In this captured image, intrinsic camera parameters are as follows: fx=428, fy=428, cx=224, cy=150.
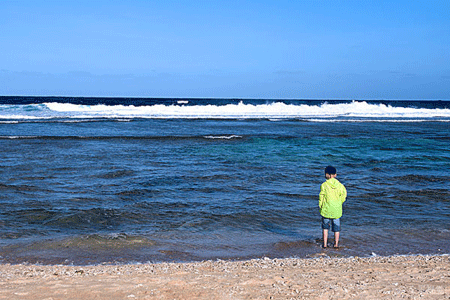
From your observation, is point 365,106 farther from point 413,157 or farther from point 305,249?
point 305,249

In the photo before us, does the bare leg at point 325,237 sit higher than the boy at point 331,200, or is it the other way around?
A: the boy at point 331,200

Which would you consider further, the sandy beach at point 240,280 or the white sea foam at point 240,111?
the white sea foam at point 240,111

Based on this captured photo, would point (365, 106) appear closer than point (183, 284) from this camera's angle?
No

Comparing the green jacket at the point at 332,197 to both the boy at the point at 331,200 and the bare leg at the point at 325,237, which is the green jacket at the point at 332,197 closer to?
the boy at the point at 331,200

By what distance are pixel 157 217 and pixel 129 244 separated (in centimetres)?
151

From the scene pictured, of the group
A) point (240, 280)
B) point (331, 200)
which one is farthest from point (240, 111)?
point (240, 280)

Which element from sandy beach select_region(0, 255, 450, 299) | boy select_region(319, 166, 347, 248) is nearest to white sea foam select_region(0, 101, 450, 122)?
boy select_region(319, 166, 347, 248)

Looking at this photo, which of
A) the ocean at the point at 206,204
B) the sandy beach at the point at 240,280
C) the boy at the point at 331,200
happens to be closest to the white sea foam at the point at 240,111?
the ocean at the point at 206,204

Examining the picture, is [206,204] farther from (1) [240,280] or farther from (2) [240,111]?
(2) [240,111]

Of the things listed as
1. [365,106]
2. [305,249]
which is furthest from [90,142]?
[365,106]

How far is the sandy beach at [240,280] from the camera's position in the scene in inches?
165

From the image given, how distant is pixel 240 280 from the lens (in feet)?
15.2

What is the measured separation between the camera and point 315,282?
4.55 metres

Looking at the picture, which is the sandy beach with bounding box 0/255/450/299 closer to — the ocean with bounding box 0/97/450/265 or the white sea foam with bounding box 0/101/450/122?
the ocean with bounding box 0/97/450/265
